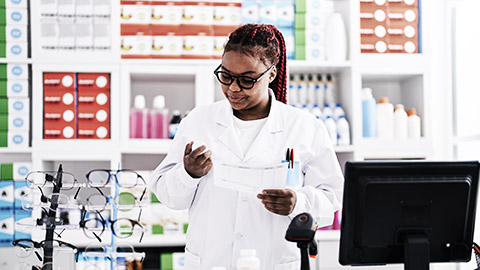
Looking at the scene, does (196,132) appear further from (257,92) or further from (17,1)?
(17,1)

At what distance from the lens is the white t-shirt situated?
1882mm

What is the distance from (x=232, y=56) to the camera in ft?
5.79

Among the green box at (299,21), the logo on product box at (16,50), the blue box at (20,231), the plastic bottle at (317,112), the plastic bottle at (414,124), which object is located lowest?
the blue box at (20,231)

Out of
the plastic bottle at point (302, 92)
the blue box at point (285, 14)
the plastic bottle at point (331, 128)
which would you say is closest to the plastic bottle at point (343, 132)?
Answer: the plastic bottle at point (331, 128)

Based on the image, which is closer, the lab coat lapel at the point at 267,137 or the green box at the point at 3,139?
the lab coat lapel at the point at 267,137

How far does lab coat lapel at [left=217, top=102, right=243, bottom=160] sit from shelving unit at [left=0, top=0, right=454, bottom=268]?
1193 millimetres

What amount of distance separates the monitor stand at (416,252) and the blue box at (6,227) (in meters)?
2.33

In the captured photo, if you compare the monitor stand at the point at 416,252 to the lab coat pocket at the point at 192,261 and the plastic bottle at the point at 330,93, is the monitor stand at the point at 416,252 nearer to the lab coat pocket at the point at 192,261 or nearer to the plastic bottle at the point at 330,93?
the lab coat pocket at the point at 192,261

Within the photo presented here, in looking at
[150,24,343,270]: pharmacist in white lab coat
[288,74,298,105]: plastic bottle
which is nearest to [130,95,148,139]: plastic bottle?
[288,74,298,105]: plastic bottle

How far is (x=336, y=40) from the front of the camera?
318 centimetres

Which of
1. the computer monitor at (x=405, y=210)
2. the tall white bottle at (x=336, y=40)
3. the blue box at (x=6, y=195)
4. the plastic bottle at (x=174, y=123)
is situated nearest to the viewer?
the computer monitor at (x=405, y=210)

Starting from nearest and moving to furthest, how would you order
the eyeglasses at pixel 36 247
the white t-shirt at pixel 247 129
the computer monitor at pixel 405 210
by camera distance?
the computer monitor at pixel 405 210 → the eyeglasses at pixel 36 247 → the white t-shirt at pixel 247 129

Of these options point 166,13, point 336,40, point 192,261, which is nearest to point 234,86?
point 192,261

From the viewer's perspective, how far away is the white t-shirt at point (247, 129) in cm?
188
